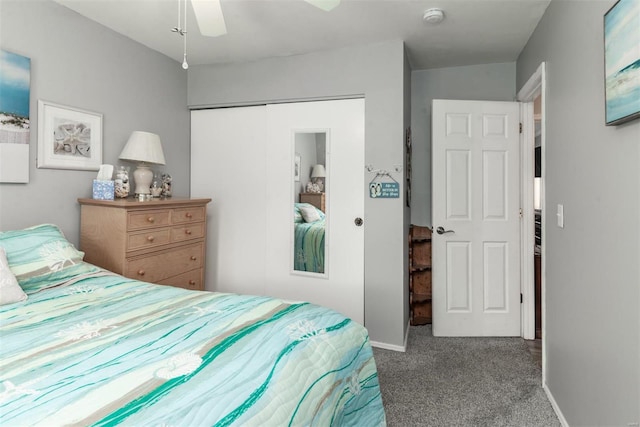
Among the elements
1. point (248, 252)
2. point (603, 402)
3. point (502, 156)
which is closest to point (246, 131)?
point (248, 252)

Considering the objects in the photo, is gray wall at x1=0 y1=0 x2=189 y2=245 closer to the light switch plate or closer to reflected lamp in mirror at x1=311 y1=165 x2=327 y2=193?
reflected lamp in mirror at x1=311 y1=165 x2=327 y2=193

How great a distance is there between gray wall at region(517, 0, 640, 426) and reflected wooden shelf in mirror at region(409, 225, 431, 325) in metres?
1.23

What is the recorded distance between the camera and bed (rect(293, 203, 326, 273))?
10.6 feet

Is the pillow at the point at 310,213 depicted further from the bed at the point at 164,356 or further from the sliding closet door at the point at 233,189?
the bed at the point at 164,356

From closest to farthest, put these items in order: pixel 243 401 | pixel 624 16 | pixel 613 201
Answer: pixel 243 401
pixel 624 16
pixel 613 201

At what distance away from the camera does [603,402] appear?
154 cm

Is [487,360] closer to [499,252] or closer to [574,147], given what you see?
[499,252]

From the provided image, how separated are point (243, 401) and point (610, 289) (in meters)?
1.46

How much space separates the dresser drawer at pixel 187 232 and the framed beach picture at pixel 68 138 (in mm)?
720

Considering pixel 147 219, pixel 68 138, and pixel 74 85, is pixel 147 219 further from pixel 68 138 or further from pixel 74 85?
pixel 74 85

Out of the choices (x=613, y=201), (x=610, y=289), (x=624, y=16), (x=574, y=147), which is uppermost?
(x=624, y=16)

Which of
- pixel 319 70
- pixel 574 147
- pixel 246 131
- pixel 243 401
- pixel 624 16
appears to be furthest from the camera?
pixel 246 131

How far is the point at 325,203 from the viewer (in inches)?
125

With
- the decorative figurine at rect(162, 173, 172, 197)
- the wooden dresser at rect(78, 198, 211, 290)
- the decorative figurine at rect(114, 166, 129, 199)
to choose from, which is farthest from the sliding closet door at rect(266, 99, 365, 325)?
the decorative figurine at rect(114, 166, 129, 199)
